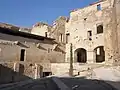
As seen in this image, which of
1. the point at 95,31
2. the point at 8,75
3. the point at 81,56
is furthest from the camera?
the point at 81,56

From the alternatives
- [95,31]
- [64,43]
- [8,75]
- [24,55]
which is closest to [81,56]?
[64,43]

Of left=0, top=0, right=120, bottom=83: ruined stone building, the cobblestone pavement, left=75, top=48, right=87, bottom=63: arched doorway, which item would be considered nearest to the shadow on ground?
left=0, top=0, right=120, bottom=83: ruined stone building

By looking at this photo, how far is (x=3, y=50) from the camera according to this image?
61.1 feet

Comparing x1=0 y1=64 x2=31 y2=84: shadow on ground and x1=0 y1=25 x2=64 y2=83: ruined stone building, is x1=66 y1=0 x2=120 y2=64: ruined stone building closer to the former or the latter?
x1=0 y1=25 x2=64 y2=83: ruined stone building

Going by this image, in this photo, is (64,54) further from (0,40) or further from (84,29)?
(0,40)

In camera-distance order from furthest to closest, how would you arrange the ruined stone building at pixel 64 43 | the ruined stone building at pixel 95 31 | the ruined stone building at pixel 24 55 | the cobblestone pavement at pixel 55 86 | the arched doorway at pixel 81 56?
the arched doorway at pixel 81 56, the ruined stone building at pixel 95 31, the ruined stone building at pixel 64 43, the ruined stone building at pixel 24 55, the cobblestone pavement at pixel 55 86

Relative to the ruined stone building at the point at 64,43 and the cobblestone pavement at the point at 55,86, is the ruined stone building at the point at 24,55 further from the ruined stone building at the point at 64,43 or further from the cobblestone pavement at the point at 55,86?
the cobblestone pavement at the point at 55,86

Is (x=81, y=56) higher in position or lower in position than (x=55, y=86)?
higher

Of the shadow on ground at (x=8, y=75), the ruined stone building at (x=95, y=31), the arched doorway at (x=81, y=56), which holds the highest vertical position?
the ruined stone building at (x=95, y=31)

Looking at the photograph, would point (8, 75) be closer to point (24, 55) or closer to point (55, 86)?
point (24, 55)

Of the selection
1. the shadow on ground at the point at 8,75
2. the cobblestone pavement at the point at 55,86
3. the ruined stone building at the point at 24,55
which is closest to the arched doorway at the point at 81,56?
the ruined stone building at the point at 24,55

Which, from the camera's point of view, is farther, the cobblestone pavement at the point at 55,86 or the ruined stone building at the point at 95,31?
the ruined stone building at the point at 95,31

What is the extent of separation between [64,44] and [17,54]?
7.83 m

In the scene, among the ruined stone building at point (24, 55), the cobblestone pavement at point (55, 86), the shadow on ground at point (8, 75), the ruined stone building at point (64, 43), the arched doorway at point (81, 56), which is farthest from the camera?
the arched doorway at point (81, 56)
